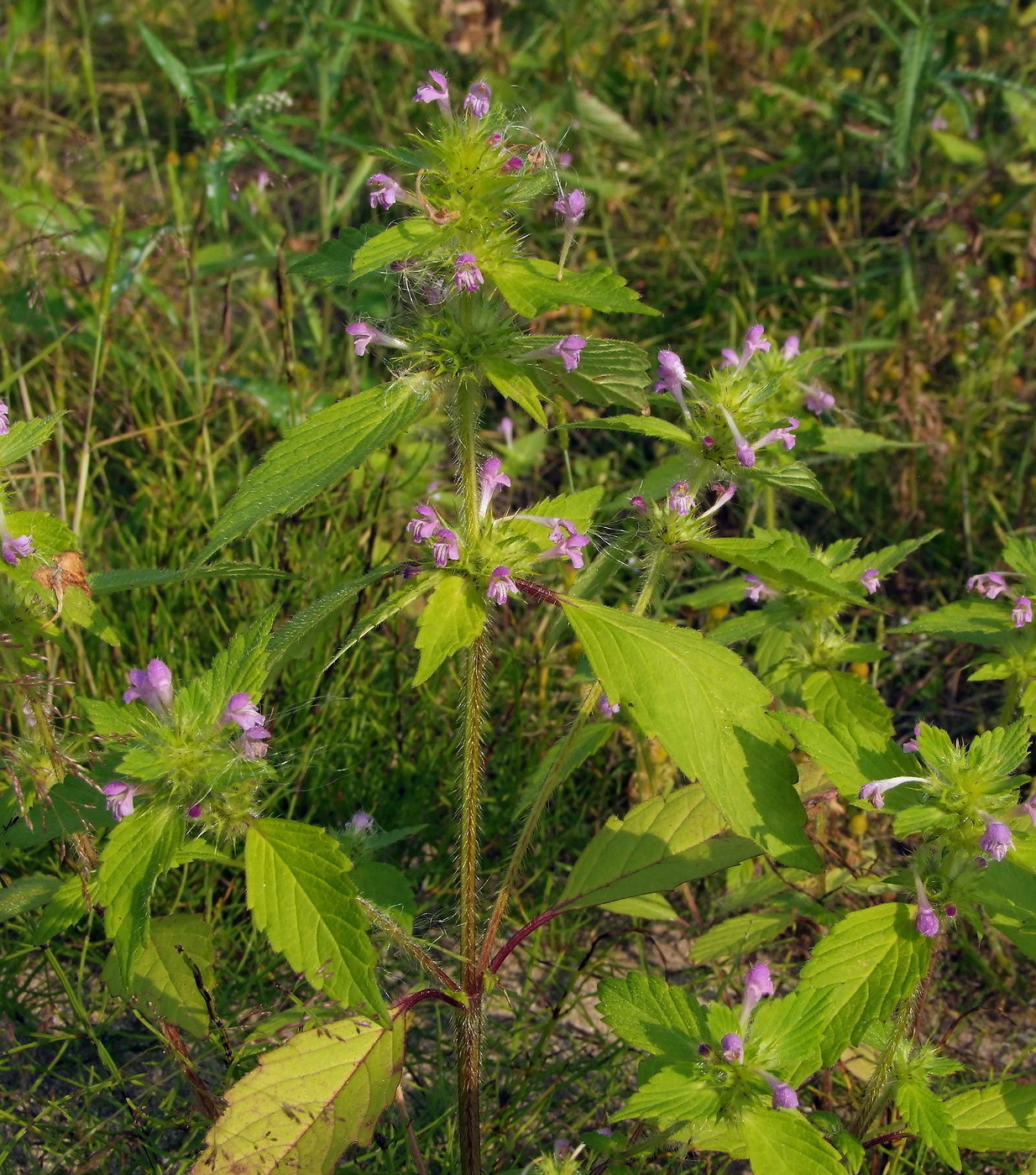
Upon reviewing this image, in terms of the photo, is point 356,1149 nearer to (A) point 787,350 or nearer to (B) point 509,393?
(B) point 509,393

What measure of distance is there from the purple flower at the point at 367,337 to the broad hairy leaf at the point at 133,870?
0.69m

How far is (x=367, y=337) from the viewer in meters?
1.61

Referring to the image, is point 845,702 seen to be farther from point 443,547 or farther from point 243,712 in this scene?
point 243,712

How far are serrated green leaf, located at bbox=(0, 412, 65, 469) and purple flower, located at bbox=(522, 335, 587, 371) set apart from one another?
2.55ft

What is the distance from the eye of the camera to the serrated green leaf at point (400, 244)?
4.44 feet

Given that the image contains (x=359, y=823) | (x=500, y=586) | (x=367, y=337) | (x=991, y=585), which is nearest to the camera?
(x=500, y=586)

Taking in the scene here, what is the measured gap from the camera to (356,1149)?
217 centimetres

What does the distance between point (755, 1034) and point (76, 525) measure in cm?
184

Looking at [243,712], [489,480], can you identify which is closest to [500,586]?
[489,480]

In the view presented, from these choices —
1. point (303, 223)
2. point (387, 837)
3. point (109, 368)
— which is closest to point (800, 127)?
point (303, 223)

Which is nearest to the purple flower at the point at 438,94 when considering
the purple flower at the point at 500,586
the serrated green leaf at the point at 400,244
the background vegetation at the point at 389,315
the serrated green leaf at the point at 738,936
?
the serrated green leaf at the point at 400,244

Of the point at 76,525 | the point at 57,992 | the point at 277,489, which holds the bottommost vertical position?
the point at 57,992

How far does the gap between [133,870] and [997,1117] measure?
137cm

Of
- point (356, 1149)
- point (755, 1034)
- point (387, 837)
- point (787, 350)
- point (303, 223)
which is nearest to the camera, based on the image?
point (755, 1034)
